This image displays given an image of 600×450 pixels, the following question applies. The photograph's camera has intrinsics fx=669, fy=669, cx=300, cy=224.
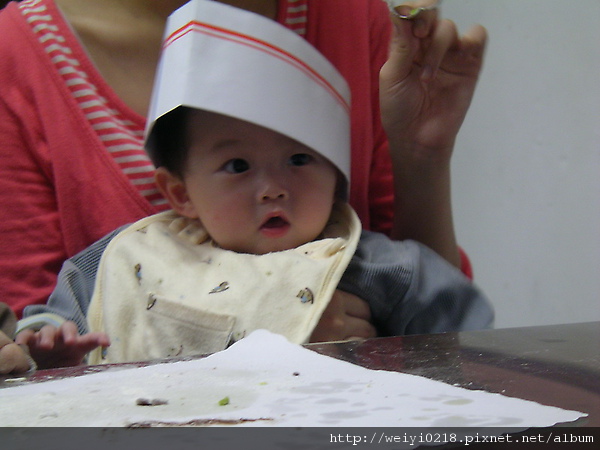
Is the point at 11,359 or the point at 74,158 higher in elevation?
the point at 74,158

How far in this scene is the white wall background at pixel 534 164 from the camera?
48.9 inches

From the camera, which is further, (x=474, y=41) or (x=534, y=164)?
(x=534, y=164)

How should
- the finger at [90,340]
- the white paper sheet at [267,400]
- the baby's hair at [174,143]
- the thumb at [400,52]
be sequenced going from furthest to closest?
the baby's hair at [174,143] < the thumb at [400,52] < the finger at [90,340] < the white paper sheet at [267,400]

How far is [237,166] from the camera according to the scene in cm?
81

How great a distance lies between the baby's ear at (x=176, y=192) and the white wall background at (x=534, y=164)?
2.15 feet

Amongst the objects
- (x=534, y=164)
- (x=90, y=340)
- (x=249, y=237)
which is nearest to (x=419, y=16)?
(x=249, y=237)

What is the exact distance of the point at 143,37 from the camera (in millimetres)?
1031

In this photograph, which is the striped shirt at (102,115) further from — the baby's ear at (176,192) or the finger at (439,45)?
the finger at (439,45)

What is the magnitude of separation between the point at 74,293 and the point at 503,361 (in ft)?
1.78

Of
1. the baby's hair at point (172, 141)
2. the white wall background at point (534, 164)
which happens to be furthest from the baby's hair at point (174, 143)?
the white wall background at point (534, 164)

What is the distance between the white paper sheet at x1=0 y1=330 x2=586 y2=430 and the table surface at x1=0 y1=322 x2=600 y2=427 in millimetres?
20

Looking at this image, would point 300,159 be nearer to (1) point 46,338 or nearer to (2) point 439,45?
(2) point 439,45

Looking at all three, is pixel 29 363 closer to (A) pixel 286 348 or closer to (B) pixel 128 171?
(A) pixel 286 348

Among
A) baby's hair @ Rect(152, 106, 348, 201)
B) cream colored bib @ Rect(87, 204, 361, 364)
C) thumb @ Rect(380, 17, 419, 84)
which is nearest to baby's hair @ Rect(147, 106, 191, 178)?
baby's hair @ Rect(152, 106, 348, 201)
